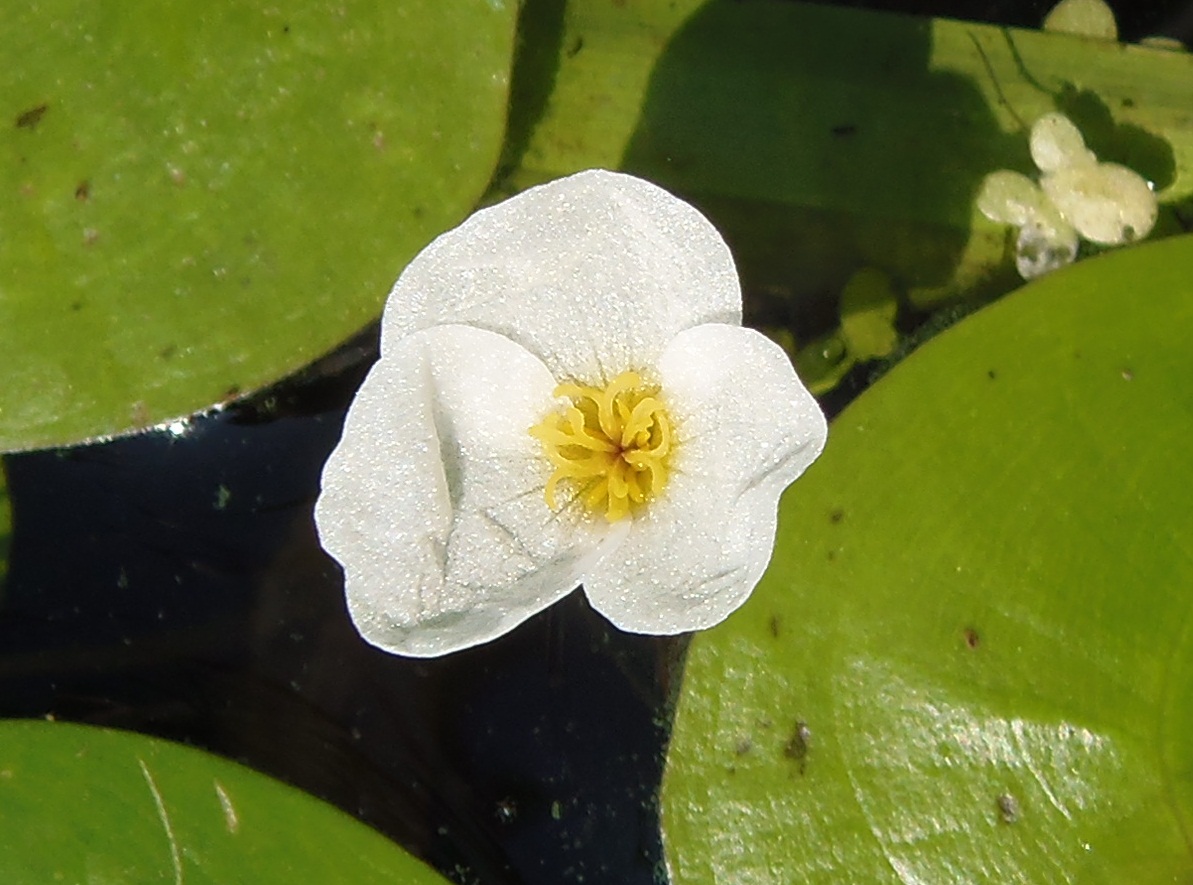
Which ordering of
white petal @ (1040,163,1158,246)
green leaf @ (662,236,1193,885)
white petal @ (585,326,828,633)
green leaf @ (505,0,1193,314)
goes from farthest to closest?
1. green leaf @ (505,0,1193,314)
2. white petal @ (1040,163,1158,246)
3. green leaf @ (662,236,1193,885)
4. white petal @ (585,326,828,633)

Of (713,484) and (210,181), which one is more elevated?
(210,181)

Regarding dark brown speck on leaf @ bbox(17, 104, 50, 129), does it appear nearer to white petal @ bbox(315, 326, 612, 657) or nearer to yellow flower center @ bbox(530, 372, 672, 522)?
white petal @ bbox(315, 326, 612, 657)

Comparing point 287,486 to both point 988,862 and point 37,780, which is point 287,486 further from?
point 988,862

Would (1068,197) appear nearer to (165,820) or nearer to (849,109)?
(849,109)

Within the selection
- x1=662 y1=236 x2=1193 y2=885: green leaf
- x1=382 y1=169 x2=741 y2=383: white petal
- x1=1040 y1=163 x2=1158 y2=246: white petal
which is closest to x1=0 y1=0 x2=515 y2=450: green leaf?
x1=382 y1=169 x2=741 y2=383: white petal

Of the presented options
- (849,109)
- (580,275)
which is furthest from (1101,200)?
(580,275)
